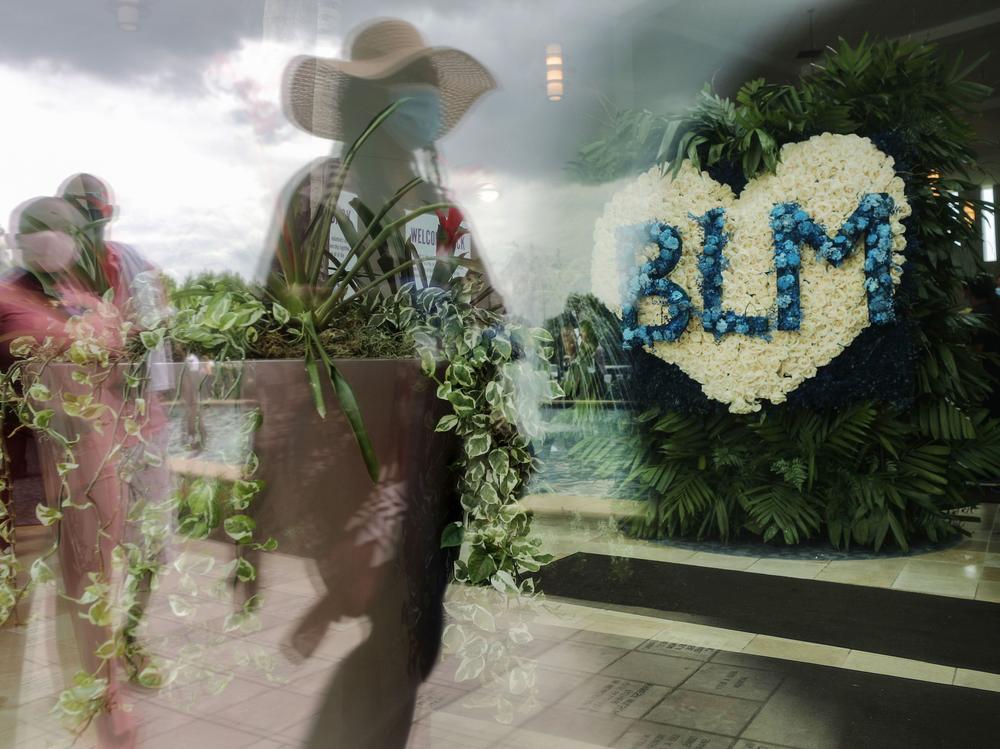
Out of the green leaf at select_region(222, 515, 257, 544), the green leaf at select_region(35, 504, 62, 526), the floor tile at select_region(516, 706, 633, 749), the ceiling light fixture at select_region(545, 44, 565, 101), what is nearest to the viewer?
the green leaf at select_region(222, 515, 257, 544)

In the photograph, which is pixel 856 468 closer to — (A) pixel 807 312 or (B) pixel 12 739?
(A) pixel 807 312

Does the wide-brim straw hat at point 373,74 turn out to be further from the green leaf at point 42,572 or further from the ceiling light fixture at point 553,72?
the green leaf at point 42,572

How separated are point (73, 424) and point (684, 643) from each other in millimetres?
1207

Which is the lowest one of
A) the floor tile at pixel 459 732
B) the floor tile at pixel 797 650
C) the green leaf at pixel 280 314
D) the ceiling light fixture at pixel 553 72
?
the floor tile at pixel 797 650

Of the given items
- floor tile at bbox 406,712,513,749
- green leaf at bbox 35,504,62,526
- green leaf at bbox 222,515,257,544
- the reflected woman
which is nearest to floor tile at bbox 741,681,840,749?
floor tile at bbox 406,712,513,749

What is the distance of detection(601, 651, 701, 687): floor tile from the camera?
134 cm

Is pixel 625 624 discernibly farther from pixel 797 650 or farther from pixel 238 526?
pixel 238 526

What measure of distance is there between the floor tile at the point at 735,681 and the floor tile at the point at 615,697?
7 centimetres

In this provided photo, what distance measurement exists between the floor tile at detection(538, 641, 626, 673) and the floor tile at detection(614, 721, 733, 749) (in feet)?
0.57

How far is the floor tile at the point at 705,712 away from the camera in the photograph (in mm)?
1188

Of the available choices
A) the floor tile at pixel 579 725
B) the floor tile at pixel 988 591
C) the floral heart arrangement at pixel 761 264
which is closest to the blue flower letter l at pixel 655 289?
the floral heart arrangement at pixel 761 264

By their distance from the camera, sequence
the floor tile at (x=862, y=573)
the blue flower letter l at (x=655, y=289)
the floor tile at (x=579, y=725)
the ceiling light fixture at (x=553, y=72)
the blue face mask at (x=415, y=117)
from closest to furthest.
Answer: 1. the floor tile at (x=579, y=725)
2. the blue face mask at (x=415, y=117)
3. the ceiling light fixture at (x=553, y=72)
4. the floor tile at (x=862, y=573)
5. the blue flower letter l at (x=655, y=289)

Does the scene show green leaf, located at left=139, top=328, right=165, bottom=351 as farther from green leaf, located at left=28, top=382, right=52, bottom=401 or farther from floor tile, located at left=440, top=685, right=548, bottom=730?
floor tile, located at left=440, top=685, right=548, bottom=730

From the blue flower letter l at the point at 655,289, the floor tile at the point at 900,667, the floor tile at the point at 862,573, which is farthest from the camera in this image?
the blue flower letter l at the point at 655,289
